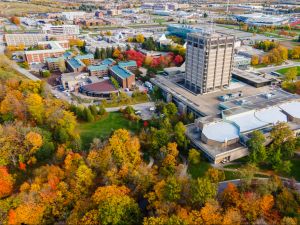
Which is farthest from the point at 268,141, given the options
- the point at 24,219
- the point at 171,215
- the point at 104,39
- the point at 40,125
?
the point at 104,39

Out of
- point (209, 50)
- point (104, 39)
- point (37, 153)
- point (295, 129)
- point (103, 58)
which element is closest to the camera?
point (37, 153)

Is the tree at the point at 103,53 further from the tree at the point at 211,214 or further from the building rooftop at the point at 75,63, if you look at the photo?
the tree at the point at 211,214

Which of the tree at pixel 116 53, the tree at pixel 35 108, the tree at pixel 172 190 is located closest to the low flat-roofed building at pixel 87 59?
the tree at pixel 116 53

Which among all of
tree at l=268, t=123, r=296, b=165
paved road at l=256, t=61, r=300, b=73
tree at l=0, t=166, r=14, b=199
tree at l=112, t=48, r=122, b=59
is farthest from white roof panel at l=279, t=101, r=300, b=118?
tree at l=112, t=48, r=122, b=59

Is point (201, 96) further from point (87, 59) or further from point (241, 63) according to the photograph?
point (87, 59)

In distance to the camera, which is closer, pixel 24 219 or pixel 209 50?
pixel 24 219

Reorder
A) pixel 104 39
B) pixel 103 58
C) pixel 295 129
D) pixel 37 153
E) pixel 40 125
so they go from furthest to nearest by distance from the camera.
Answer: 1. pixel 104 39
2. pixel 103 58
3. pixel 40 125
4. pixel 295 129
5. pixel 37 153

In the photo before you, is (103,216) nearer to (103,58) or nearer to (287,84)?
(287,84)

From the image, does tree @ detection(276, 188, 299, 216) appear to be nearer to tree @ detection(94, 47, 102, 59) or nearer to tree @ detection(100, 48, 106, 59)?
tree @ detection(100, 48, 106, 59)
